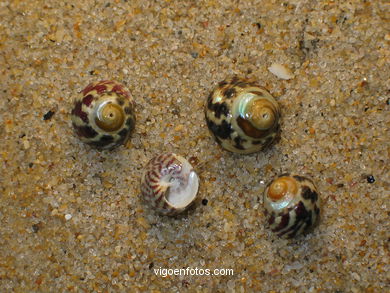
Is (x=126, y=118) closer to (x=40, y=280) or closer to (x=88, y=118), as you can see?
(x=88, y=118)

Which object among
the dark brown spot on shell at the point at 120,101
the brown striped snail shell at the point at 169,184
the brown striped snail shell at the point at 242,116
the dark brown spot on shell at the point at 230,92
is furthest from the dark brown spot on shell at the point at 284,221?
the dark brown spot on shell at the point at 120,101

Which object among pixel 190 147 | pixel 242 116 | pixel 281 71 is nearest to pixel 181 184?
pixel 190 147

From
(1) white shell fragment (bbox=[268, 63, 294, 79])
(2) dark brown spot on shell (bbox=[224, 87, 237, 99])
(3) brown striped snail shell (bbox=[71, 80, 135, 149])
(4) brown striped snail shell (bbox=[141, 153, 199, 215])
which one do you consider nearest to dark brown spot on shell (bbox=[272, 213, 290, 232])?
(4) brown striped snail shell (bbox=[141, 153, 199, 215])

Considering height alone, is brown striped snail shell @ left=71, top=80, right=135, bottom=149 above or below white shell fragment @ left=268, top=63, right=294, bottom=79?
below

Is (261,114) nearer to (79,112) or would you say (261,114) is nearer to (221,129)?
(221,129)

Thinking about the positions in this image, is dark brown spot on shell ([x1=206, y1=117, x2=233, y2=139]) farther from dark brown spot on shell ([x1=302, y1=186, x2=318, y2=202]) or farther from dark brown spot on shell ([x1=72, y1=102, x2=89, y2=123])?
dark brown spot on shell ([x1=72, y1=102, x2=89, y2=123])

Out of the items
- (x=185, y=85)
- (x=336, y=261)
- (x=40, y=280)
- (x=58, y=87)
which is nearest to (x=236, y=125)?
(x=185, y=85)

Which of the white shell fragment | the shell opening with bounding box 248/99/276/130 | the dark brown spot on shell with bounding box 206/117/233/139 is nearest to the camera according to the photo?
the shell opening with bounding box 248/99/276/130

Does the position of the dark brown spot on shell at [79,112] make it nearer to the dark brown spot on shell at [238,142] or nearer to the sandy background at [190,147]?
the sandy background at [190,147]
